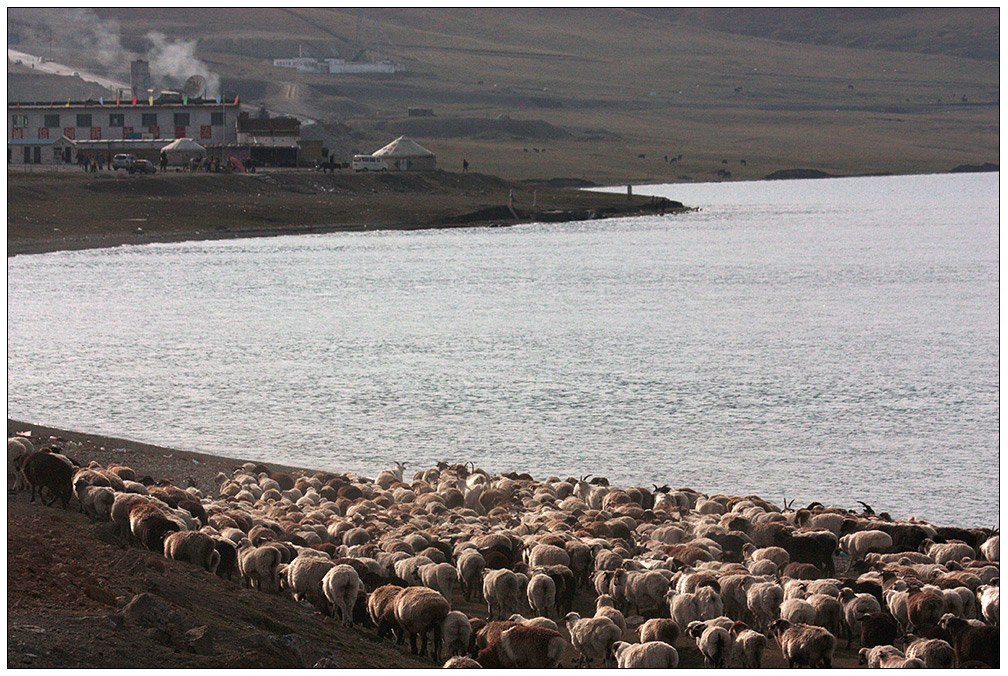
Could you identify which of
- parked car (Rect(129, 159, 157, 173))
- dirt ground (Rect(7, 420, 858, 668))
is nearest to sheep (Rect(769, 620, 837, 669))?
dirt ground (Rect(7, 420, 858, 668))

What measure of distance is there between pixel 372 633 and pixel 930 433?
54.7 feet

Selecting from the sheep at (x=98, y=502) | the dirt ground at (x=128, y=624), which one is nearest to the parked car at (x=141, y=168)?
the sheep at (x=98, y=502)

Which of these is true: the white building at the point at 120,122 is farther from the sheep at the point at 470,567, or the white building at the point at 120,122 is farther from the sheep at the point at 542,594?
the sheep at the point at 542,594

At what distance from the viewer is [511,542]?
14586mm

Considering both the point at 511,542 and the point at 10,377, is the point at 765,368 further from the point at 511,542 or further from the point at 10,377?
the point at 511,542

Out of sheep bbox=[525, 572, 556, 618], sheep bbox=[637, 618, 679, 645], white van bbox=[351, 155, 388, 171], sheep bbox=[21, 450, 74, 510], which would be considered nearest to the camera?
sheep bbox=[637, 618, 679, 645]

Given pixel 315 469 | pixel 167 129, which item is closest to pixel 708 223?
pixel 167 129

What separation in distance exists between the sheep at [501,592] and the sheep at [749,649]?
8.18 feet

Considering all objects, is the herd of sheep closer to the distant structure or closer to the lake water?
the lake water

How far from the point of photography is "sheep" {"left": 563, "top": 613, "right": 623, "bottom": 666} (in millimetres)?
11633

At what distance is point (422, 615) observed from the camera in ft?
38.0

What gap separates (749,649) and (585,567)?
3236 millimetres

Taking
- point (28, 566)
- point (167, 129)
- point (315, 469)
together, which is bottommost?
point (315, 469)

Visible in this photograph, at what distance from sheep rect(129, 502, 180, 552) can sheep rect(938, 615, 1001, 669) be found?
7655mm
